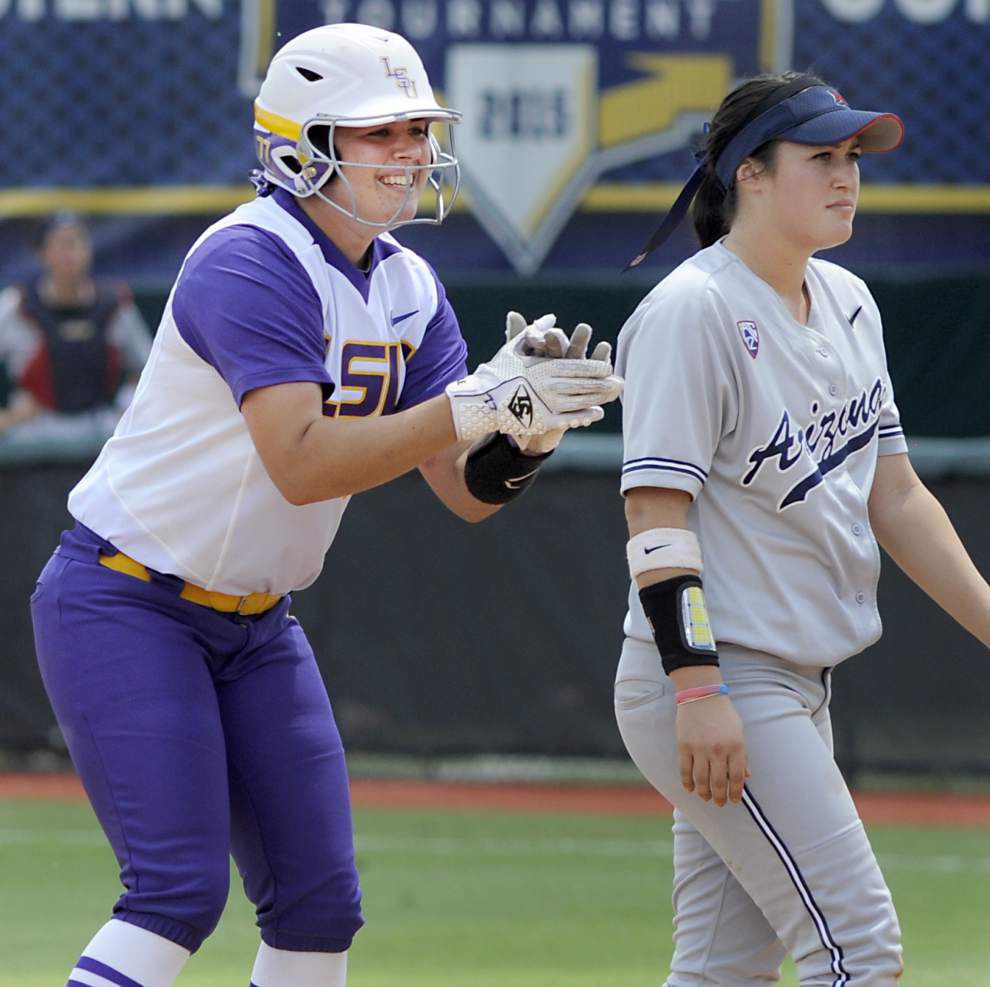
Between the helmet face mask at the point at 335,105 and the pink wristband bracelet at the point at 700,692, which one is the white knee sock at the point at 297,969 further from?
the helmet face mask at the point at 335,105

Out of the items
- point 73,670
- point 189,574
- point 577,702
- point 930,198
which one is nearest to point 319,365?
point 189,574

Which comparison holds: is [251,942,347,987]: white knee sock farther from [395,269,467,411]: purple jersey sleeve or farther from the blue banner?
the blue banner

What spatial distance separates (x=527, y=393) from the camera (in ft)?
11.5

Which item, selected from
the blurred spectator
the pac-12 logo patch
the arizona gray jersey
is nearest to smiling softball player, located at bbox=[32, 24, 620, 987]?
the arizona gray jersey

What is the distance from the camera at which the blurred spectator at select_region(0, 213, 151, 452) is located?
35.6 ft

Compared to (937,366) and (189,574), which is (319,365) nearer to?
(189,574)

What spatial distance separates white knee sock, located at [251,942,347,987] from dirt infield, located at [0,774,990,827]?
4867mm

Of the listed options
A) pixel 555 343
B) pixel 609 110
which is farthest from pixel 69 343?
pixel 555 343

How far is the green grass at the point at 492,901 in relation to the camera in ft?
19.0

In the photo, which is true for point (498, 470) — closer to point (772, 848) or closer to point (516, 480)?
point (516, 480)

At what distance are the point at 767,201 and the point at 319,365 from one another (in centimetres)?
90

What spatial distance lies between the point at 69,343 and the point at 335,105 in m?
7.47

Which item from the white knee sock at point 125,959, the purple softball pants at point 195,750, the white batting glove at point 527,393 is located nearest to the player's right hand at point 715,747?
the white batting glove at point 527,393

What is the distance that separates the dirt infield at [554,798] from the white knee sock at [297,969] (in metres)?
4.87
